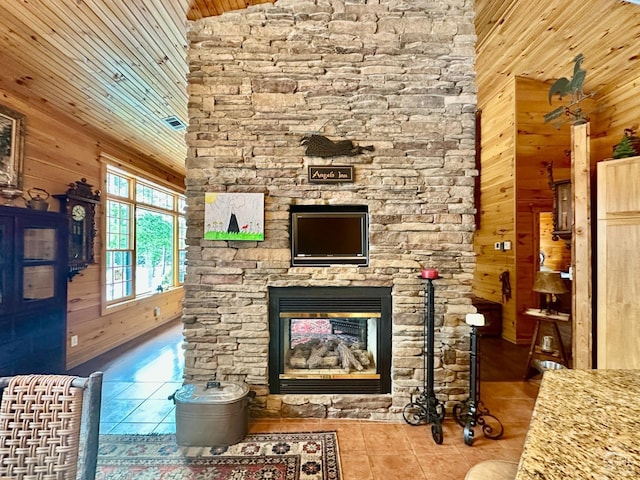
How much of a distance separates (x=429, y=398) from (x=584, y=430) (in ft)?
5.47

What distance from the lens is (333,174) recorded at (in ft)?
7.79

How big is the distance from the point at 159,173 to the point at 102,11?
3.45 meters

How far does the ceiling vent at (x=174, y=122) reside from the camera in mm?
3640

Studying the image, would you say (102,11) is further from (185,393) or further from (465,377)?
(465,377)

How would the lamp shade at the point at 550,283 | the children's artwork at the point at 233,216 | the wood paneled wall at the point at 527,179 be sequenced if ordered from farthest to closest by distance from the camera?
the wood paneled wall at the point at 527,179, the lamp shade at the point at 550,283, the children's artwork at the point at 233,216

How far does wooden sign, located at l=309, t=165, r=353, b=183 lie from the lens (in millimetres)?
2375

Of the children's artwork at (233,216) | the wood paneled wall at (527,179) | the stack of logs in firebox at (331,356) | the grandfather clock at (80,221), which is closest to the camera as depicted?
the children's artwork at (233,216)

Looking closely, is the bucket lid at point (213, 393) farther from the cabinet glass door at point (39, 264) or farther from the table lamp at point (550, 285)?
the table lamp at point (550, 285)

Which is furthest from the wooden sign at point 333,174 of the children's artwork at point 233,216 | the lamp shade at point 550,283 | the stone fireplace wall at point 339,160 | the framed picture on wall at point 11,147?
the framed picture on wall at point 11,147

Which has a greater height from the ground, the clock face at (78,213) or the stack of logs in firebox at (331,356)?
the clock face at (78,213)

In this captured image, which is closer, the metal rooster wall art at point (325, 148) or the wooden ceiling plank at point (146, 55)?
the wooden ceiling plank at point (146, 55)

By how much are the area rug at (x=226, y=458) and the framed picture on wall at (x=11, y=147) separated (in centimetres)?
251

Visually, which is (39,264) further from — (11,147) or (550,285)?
(550,285)

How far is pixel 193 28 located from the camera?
2.39 meters
